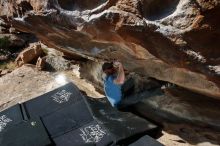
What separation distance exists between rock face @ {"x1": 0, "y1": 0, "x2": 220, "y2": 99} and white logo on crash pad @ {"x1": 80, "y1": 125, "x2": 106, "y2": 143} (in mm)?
657

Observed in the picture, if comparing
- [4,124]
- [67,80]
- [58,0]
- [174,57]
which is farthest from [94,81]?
[174,57]

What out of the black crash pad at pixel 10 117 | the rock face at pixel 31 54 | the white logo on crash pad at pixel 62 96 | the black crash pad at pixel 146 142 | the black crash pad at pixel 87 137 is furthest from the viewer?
the rock face at pixel 31 54

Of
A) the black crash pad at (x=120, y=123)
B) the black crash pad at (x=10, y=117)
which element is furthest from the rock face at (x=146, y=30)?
the black crash pad at (x=10, y=117)

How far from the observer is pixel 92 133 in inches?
142

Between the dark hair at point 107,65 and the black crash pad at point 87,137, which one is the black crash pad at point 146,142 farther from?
the dark hair at point 107,65

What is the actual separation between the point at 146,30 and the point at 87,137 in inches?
44.1

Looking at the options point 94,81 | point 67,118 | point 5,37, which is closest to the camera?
point 67,118

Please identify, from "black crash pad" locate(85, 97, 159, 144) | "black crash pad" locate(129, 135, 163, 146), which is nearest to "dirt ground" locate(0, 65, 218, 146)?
"black crash pad" locate(85, 97, 159, 144)

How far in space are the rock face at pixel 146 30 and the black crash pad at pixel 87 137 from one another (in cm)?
66

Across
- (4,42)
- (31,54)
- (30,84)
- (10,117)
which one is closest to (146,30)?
(10,117)

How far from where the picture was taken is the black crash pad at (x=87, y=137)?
11.6 feet

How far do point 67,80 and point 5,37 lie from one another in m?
2.34

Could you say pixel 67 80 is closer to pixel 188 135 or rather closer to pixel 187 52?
pixel 188 135

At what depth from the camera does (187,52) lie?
2834 mm
